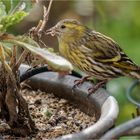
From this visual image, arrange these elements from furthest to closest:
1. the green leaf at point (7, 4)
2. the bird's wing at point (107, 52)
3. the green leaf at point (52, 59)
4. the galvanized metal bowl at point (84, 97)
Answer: the bird's wing at point (107, 52) → the green leaf at point (7, 4) → the galvanized metal bowl at point (84, 97) → the green leaf at point (52, 59)

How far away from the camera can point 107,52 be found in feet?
10.1

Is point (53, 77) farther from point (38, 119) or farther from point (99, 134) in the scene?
point (99, 134)

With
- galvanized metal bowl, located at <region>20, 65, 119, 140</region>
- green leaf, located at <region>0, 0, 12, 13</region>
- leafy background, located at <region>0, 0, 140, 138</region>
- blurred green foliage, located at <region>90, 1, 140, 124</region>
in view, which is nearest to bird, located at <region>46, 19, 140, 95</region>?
galvanized metal bowl, located at <region>20, 65, 119, 140</region>

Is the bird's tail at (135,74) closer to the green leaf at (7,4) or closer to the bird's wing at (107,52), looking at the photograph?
the bird's wing at (107,52)

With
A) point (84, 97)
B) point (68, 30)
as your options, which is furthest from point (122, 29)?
point (84, 97)

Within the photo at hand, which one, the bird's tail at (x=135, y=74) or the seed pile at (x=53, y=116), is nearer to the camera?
the seed pile at (x=53, y=116)

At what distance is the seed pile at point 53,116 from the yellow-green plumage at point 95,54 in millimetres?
428

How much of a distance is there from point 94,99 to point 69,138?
60 centimetres

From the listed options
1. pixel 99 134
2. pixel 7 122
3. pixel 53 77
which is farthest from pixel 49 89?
pixel 99 134

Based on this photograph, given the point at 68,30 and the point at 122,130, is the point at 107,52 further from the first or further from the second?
the point at 122,130

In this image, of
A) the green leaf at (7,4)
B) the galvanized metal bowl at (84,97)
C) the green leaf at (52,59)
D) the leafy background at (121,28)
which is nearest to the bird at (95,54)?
the galvanized metal bowl at (84,97)

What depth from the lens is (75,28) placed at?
3232 mm

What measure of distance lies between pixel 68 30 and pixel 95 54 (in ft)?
0.70

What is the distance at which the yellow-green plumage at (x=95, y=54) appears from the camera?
121 inches
